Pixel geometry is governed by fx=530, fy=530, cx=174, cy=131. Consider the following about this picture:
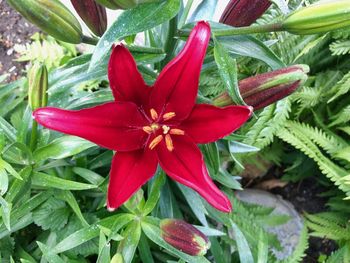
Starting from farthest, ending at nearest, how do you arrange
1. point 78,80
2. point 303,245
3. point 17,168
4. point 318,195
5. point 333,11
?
point 318,195 → point 303,245 → point 17,168 → point 78,80 → point 333,11

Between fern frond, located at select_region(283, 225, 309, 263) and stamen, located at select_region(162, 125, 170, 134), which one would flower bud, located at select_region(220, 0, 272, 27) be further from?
fern frond, located at select_region(283, 225, 309, 263)

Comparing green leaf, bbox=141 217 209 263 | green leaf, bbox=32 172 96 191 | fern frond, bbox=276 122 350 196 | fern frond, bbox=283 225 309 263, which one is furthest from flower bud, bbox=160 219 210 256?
fern frond, bbox=276 122 350 196

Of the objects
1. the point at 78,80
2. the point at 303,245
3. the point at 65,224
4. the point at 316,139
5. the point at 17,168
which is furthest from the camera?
the point at 316,139

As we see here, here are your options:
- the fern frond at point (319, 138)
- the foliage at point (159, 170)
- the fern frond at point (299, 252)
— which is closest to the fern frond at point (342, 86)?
the foliage at point (159, 170)

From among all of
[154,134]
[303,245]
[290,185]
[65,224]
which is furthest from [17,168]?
[290,185]

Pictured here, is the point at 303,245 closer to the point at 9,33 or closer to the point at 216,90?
the point at 216,90
